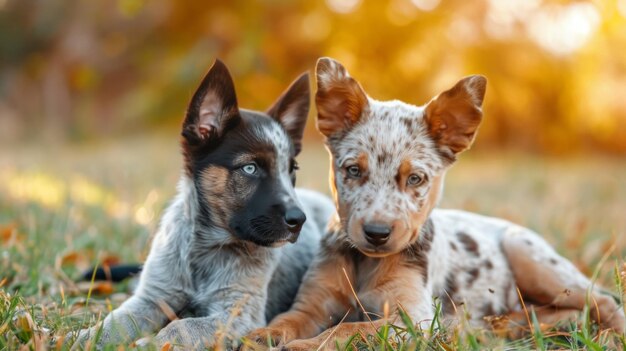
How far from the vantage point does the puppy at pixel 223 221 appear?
185 inches

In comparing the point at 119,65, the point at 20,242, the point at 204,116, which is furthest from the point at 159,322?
the point at 119,65

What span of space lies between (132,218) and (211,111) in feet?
12.4

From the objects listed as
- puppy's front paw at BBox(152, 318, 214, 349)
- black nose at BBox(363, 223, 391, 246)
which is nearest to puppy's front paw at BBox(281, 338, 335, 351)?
puppy's front paw at BBox(152, 318, 214, 349)

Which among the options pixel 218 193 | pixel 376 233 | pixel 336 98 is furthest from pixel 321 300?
pixel 336 98

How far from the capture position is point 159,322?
4.70 meters

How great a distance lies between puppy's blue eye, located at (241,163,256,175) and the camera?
191 inches

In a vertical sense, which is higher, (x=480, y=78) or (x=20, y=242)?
(x=480, y=78)

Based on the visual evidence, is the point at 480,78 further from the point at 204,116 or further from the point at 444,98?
the point at 204,116

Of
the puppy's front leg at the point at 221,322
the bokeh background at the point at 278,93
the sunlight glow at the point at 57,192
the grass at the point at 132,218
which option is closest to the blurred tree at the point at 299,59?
the bokeh background at the point at 278,93

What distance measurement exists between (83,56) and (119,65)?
183cm

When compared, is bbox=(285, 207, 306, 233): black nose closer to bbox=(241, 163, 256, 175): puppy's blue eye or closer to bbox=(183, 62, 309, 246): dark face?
bbox=(183, 62, 309, 246): dark face

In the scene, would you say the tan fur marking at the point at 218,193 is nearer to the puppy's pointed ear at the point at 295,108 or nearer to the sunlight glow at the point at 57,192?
the puppy's pointed ear at the point at 295,108

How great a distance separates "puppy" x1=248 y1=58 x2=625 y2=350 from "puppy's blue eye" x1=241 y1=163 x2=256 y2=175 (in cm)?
58

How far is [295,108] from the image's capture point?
553 centimetres
